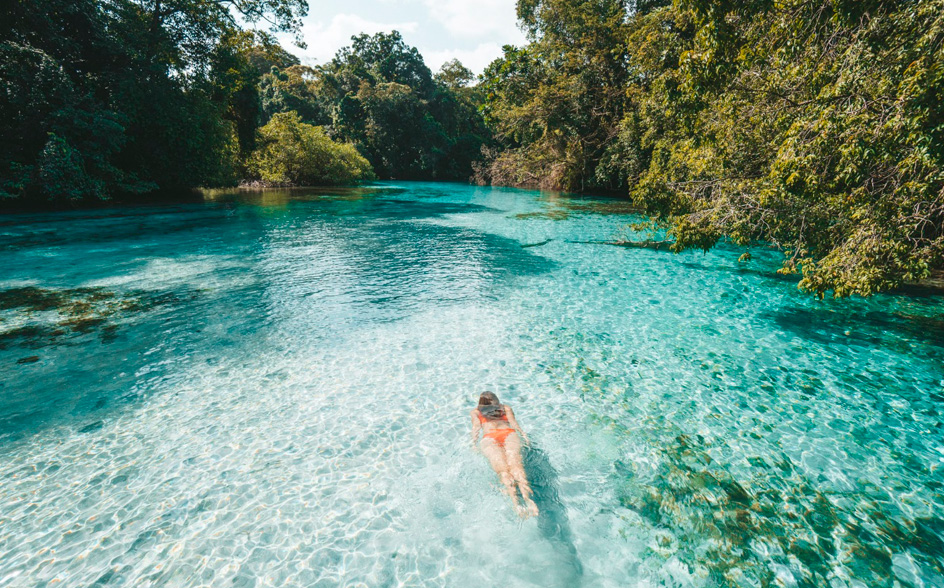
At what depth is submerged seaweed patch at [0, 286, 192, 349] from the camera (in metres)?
6.13

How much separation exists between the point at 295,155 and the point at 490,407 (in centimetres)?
3391

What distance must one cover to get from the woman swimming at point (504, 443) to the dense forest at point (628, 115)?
182 inches

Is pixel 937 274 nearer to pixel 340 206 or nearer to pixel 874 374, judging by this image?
pixel 874 374

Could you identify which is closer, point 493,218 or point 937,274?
point 937,274

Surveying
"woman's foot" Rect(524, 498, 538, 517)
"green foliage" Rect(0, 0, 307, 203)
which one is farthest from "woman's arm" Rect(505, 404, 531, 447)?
"green foliage" Rect(0, 0, 307, 203)

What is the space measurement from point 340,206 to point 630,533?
22758 millimetres

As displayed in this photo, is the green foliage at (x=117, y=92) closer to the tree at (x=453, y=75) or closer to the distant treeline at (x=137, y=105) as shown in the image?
the distant treeline at (x=137, y=105)

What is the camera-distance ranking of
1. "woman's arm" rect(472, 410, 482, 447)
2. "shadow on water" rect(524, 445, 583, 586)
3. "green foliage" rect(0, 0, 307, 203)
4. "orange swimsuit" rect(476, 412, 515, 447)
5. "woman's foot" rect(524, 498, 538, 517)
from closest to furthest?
1. "shadow on water" rect(524, 445, 583, 586)
2. "woman's foot" rect(524, 498, 538, 517)
3. "orange swimsuit" rect(476, 412, 515, 447)
4. "woman's arm" rect(472, 410, 482, 447)
5. "green foliage" rect(0, 0, 307, 203)

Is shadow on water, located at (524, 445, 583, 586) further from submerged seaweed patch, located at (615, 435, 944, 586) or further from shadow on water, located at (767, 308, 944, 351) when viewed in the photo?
shadow on water, located at (767, 308, 944, 351)

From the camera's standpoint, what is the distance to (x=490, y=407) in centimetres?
471

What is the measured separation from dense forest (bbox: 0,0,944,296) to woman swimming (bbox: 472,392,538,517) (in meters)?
4.62

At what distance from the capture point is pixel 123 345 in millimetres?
5965

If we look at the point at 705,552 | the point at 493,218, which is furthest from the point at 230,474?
the point at 493,218

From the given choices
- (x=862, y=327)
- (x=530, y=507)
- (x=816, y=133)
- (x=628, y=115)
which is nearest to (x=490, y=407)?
(x=530, y=507)
